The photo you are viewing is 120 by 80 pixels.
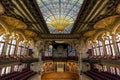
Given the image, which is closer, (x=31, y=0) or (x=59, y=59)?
(x=31, y=0)

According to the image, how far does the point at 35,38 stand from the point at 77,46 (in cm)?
788

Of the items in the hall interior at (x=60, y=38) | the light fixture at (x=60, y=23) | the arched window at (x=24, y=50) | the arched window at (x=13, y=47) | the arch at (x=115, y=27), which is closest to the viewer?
the hall interior at (x=60, y=38)

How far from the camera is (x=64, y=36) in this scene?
70.9 ft

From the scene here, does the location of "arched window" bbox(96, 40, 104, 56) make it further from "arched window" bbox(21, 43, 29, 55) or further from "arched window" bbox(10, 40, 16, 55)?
"arched window" bbox(10, 40, 16, 55)

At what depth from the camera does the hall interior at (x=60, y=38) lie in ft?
34.9

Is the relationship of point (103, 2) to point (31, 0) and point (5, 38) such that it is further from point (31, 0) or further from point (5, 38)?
point (5, 38)

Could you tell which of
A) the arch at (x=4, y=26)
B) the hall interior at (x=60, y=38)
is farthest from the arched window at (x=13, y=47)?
the arch at (x=4, y=26)

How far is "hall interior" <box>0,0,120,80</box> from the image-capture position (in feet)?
34.9

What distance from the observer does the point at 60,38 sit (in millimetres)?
21516

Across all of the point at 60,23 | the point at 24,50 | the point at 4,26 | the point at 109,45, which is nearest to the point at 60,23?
the point at 60,23

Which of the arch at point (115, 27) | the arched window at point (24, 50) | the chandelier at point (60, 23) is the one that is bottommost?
the arched window at point (24, 50)

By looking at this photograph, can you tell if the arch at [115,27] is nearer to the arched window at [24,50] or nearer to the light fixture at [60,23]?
the light fixture at [60,23]

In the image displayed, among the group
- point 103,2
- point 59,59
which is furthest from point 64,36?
point 103,2

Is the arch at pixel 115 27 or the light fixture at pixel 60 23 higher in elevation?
the light fixture at pixel 60 23
